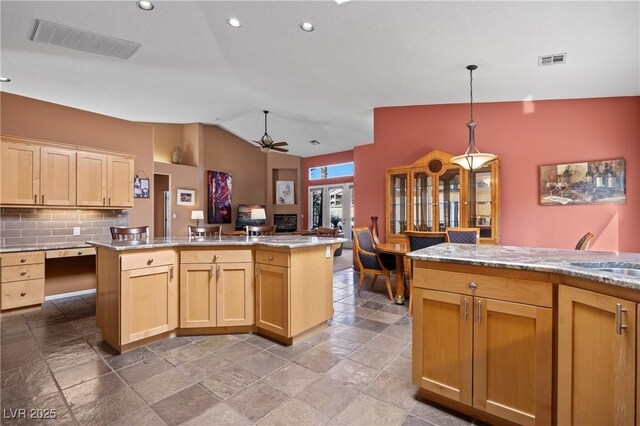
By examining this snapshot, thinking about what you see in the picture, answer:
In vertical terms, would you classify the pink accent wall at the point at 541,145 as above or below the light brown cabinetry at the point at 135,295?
above

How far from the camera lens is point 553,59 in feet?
10.4

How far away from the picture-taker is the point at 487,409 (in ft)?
4.99

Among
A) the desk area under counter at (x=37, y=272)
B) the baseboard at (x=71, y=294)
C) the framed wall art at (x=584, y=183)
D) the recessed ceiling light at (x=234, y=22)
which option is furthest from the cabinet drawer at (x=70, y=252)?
the framed wall art at (x=584, y=183)

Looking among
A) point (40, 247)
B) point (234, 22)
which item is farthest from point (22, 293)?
point (234, 22)

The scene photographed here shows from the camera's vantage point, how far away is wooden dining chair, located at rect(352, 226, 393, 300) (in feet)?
13.2

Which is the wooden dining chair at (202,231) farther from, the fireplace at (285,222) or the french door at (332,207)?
the fireplace at (285,222)

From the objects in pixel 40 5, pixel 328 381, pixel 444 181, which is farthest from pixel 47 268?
pixel 444 181

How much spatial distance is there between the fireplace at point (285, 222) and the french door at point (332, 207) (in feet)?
1.76

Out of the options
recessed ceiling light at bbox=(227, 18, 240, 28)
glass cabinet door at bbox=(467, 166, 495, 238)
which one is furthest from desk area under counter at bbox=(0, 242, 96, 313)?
glass cabinet door at bbox=(467, 166, 495, 238)

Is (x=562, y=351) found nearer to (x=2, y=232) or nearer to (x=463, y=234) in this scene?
(x=463, y=234)

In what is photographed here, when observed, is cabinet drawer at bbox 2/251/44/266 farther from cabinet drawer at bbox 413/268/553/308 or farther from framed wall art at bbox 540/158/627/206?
framed wall art at bbox 540/158/627/206

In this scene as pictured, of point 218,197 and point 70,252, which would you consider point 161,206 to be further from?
point 70,252

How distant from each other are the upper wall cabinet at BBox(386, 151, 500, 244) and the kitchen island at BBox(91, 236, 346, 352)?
2604 millimetres

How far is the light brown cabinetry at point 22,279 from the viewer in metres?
Result: 3.29
